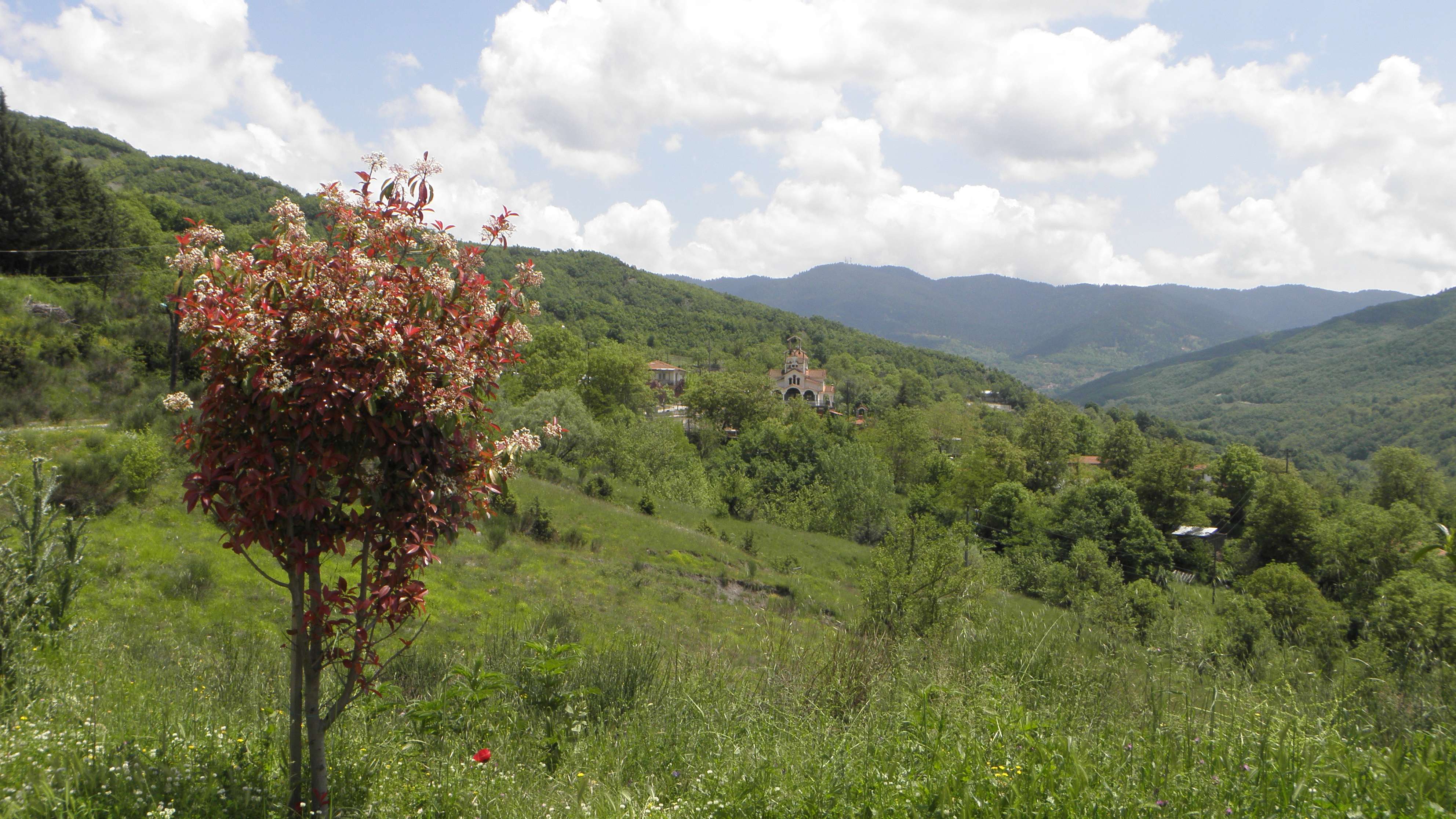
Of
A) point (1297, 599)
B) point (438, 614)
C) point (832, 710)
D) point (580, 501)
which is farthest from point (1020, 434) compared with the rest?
point (832, 710)

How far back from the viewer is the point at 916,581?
50.3 feet

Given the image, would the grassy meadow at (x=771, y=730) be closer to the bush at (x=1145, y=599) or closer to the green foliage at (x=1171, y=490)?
the bush at (x=1145, y=599)

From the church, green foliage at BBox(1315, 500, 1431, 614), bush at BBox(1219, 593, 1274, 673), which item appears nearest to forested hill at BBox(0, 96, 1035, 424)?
the church

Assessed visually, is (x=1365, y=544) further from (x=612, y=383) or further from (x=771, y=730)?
(x=612, y=383)

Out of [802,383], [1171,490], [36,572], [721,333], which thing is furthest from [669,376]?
[36,572]

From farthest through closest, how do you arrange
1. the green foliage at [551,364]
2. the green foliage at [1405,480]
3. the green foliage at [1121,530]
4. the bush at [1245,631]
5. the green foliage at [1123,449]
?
the green foliage at [1123,449], the green foliage at [551,364], the green foliage at [1405,480], the green foliage at [1121,530], the bush at [1245,631]

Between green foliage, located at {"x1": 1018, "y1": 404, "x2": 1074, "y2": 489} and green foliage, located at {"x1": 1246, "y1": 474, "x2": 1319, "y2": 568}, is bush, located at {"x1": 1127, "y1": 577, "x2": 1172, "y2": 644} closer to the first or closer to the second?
green foliage, located at {"x1": 1246, "y1": 474, "x2": 1319, "y2": 568}

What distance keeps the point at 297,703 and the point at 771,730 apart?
2.52 metres

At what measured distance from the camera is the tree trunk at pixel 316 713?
307 centimetres

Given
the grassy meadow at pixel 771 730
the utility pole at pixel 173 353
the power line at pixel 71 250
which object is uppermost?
the power line at pixel 71 250

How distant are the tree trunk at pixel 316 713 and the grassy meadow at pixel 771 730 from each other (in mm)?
119

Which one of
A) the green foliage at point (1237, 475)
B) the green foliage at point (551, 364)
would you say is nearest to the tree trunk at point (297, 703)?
the green foliage at point (551, 364)

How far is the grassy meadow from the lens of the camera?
2838 millimetres

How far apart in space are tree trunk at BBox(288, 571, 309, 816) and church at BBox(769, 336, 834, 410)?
3880 inches
